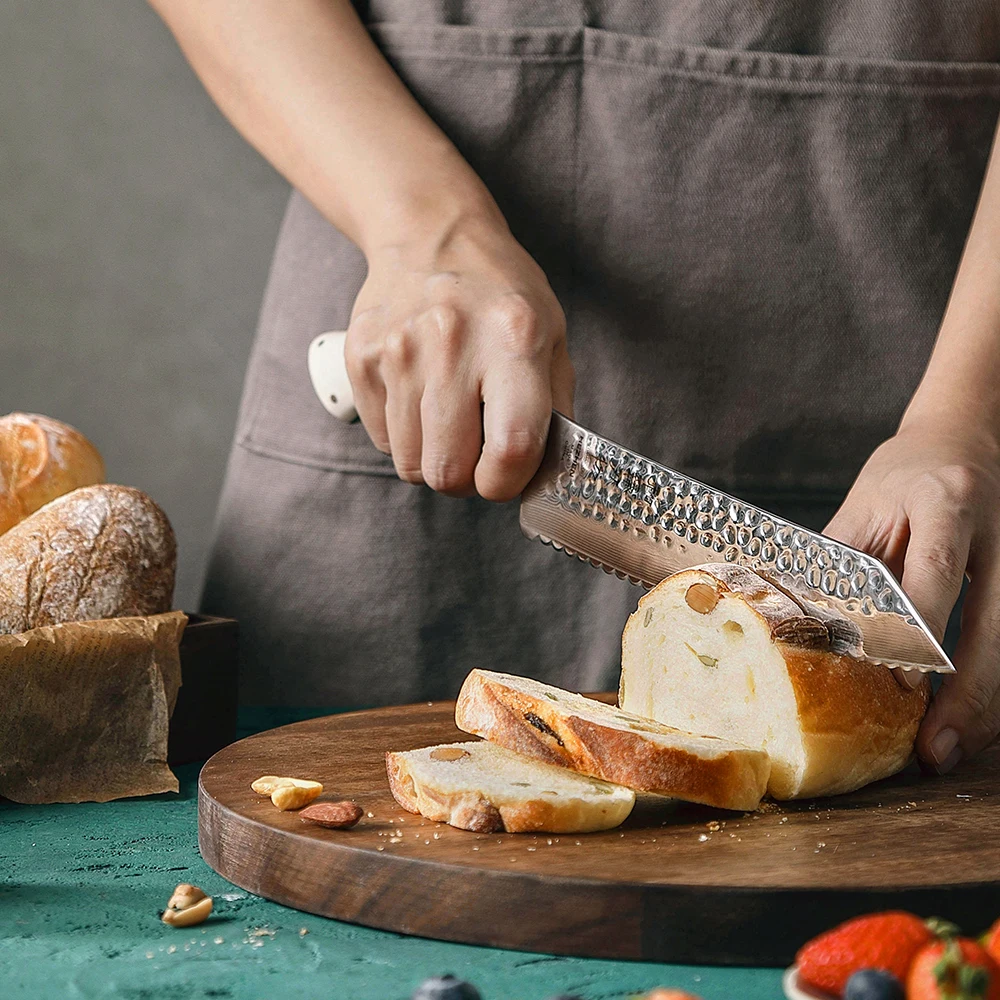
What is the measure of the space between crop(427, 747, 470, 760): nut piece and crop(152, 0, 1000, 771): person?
59 cm

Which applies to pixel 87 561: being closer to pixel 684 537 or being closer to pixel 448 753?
pixel 448 753

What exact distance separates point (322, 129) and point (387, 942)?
1.31 meters

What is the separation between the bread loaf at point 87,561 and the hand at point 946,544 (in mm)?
967

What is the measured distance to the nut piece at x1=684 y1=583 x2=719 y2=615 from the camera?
5.46 feet

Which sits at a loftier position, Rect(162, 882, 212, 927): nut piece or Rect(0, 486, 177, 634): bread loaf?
Rect(0, 486, 177, 634): bread loaf

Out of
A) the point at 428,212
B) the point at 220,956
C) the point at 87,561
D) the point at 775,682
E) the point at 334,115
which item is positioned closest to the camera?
the point at 220,956

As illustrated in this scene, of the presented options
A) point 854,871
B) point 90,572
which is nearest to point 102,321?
point 90,572

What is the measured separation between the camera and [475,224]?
1931 mm

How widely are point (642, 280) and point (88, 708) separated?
3.79 feet

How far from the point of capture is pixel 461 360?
176cm

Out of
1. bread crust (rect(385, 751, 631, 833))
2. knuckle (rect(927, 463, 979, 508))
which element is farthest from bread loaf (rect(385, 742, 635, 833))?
knuckle (rect(927, 463, 979, 508))

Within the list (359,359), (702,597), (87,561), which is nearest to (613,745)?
(702,597)

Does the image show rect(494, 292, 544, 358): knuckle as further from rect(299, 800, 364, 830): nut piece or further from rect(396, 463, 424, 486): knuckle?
rect(299, 800, 364, 830): nut piece

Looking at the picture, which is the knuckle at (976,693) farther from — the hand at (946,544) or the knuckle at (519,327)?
the knuckle at (519,327)
